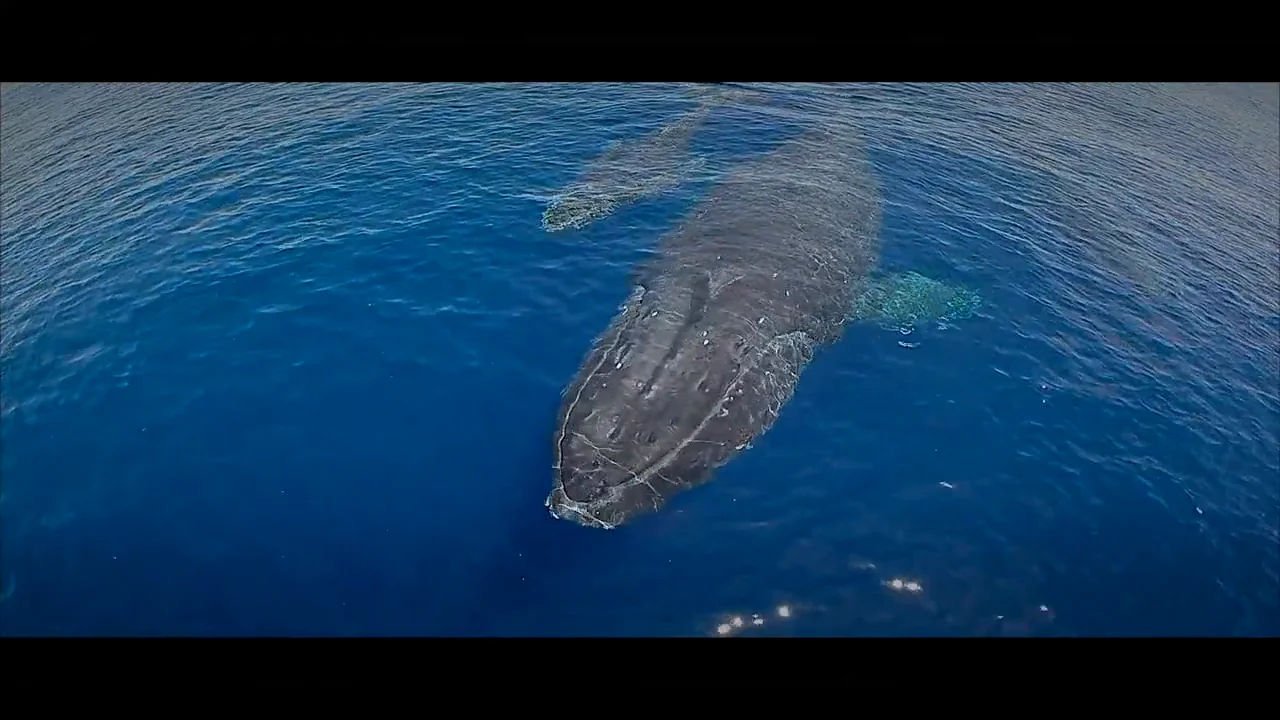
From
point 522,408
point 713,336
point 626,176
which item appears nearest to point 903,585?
point 713,336

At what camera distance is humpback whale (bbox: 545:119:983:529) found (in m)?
20.3

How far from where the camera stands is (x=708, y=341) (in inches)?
930

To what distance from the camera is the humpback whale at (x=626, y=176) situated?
32750 mm

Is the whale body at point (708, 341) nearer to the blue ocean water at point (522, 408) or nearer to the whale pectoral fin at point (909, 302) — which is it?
the whale pectoral fin at point (909, 302)

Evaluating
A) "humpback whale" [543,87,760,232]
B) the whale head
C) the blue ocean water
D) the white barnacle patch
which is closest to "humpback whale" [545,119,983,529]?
the whale head

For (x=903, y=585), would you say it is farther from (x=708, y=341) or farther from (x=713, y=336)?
(x=713, y=336)

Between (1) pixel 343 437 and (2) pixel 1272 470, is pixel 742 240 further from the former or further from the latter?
(2) pixel 1272 470

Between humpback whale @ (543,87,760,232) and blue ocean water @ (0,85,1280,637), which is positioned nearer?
blue ocean water @ (0,85,1280,637)

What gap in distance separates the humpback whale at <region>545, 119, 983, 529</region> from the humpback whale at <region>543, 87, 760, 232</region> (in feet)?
10.2

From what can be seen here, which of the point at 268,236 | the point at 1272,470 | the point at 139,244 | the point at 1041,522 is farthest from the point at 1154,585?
the point at 139,244

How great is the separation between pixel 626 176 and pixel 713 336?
49.4 feet

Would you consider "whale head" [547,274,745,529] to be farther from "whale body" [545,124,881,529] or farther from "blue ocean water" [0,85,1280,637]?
"blue ocean water" [0,85,1280,637]

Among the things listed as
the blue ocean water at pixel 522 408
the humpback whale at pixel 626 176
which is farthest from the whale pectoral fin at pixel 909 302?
the humpback whale at pixel 626 176

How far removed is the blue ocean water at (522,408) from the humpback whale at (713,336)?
784 millimetres
